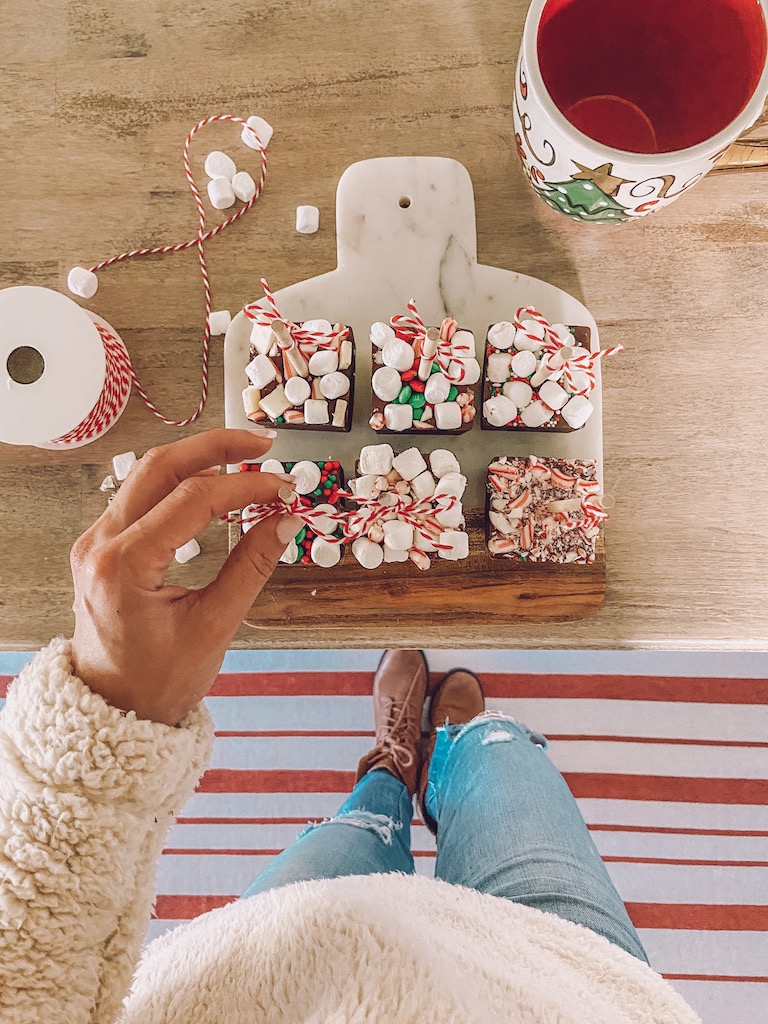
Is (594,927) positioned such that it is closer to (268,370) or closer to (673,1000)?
(673,1000)

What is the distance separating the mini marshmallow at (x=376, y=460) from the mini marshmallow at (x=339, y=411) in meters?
0.04

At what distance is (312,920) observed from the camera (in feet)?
1.66

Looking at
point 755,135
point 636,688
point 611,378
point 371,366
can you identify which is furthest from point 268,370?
point 636,688

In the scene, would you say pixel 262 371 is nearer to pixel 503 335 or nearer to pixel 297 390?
pixel 297 390

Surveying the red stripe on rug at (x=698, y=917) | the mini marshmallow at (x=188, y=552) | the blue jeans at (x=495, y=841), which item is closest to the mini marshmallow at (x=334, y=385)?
the mini marshmallow at (x=188, y=552)

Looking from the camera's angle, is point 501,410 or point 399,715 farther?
point 399,715

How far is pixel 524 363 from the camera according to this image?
0.69m

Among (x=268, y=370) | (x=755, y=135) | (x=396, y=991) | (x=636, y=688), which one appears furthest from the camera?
(x=636, y=688)

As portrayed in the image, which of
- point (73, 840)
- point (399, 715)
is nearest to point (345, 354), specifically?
point (73, 840)

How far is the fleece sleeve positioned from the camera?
1.41ft

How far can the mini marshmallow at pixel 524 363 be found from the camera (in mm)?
687

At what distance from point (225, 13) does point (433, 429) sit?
484 mm

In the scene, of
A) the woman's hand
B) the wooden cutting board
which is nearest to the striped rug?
the wooden cutting board

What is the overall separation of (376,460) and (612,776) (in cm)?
76
